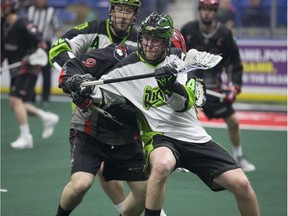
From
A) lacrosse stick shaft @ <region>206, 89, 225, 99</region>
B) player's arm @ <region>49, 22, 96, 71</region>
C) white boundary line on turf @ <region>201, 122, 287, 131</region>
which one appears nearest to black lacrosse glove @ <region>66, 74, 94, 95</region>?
player's arm @ <region>49, 22, 96, 71</region>

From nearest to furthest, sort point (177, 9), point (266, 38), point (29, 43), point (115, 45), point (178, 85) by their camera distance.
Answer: point (178, 85) → point (115, 45) → point (29, 43) → point (266, 38) → point (177, 9)

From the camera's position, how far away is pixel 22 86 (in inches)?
368

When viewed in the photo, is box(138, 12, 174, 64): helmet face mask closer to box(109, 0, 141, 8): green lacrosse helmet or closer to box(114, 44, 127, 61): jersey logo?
box(114, 44, 127, 61): jersey logo

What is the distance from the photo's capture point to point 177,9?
47.0ft

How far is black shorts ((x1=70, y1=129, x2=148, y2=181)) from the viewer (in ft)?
17.9

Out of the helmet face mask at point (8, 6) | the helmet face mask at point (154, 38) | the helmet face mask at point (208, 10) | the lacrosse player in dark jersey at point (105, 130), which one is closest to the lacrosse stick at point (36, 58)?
the helmet face mask at point (8, 6)

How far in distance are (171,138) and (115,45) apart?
881 mm

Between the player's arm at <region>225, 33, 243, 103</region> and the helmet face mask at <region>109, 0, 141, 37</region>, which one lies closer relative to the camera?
the helmet face mask at <region>109, 0, 141, 37</region>

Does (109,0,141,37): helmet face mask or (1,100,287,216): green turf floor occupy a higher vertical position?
(109,0,141,37): helmet face mask

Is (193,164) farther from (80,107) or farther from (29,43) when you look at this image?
(29,43)

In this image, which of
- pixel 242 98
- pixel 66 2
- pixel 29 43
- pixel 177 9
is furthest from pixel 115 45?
pixel 66 2

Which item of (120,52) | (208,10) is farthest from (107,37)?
(208,10)

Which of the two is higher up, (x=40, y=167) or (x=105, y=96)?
(x=105, y=96)

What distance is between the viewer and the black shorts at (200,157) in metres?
5.16
